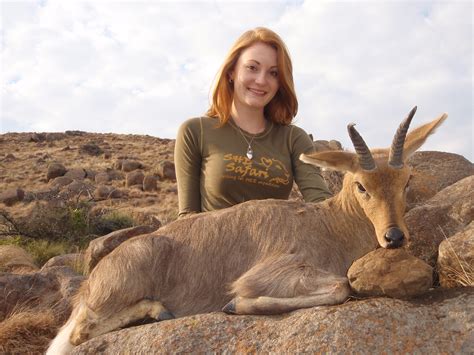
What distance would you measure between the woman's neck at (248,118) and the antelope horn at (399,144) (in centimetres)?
249

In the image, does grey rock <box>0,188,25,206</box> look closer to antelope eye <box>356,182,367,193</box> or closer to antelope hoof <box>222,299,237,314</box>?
antelope hoof <box>222,299,237,314</box>

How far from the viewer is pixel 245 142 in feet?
21.7

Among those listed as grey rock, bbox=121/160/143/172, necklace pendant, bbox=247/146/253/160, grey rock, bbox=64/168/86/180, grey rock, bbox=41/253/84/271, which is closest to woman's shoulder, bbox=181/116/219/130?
necklace pendant, bbox=247/146/253/160

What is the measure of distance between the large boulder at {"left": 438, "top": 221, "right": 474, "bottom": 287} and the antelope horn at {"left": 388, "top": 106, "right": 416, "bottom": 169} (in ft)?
2.71

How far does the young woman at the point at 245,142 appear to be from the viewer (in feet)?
21.0

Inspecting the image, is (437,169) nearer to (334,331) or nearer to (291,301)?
(291,301)

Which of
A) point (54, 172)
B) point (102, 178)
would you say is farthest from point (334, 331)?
point (54, 172)

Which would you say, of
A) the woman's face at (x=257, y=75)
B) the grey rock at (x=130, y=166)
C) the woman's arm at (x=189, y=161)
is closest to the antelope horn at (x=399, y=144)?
the woman's face at (x=257, y=75)

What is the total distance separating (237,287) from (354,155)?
5.34 feet

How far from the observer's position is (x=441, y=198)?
7621 millimetres

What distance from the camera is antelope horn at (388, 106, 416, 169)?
4.55 metres

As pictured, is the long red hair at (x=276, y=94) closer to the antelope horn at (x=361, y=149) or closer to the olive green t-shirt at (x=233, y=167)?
the olive green t-shirt at (x=233, y=167)

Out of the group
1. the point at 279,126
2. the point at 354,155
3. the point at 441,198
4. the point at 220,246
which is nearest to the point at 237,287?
the point at 220,246

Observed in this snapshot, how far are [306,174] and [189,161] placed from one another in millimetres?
1478
